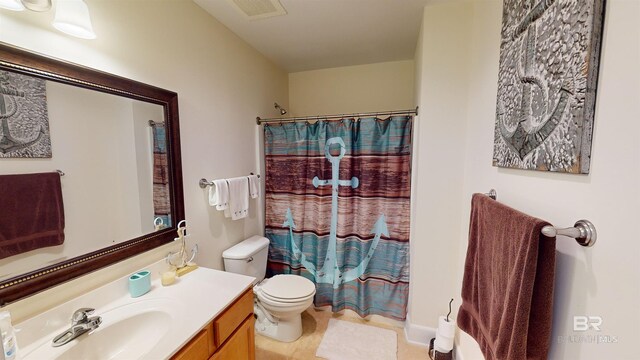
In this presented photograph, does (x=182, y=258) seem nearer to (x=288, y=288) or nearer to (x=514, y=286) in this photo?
(x=288, y=288)

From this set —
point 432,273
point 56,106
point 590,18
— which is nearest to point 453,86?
point 590,18

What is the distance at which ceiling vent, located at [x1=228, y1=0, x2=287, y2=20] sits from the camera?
1516mm

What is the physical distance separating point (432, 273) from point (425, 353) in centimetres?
60

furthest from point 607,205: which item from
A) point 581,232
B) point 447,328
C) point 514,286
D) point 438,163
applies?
point 447,328

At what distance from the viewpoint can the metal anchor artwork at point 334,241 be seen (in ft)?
6.65

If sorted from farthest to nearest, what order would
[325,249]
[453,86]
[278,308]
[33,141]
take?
[325,249] → [278,308] → [453,86] → [33,141]

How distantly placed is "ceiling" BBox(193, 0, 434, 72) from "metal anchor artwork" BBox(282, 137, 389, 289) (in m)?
0.85

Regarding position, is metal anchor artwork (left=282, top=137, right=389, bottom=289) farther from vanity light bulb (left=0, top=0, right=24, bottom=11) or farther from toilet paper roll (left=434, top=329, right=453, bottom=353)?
vanity light bulb (left=0, top=0, right=24, bottom=11)

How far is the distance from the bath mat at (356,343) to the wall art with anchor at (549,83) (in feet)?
5.14

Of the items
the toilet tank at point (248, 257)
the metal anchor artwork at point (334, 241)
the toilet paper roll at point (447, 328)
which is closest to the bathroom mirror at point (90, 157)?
the toilet tank at point (248, 257)

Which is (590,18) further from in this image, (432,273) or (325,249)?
(325,249)

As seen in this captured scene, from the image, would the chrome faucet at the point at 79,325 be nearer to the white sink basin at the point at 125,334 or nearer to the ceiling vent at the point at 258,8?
the white sink basin at the point at 125,334

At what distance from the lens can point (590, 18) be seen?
0.61 m

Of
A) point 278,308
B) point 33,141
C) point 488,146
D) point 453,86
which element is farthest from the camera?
point 278,308
